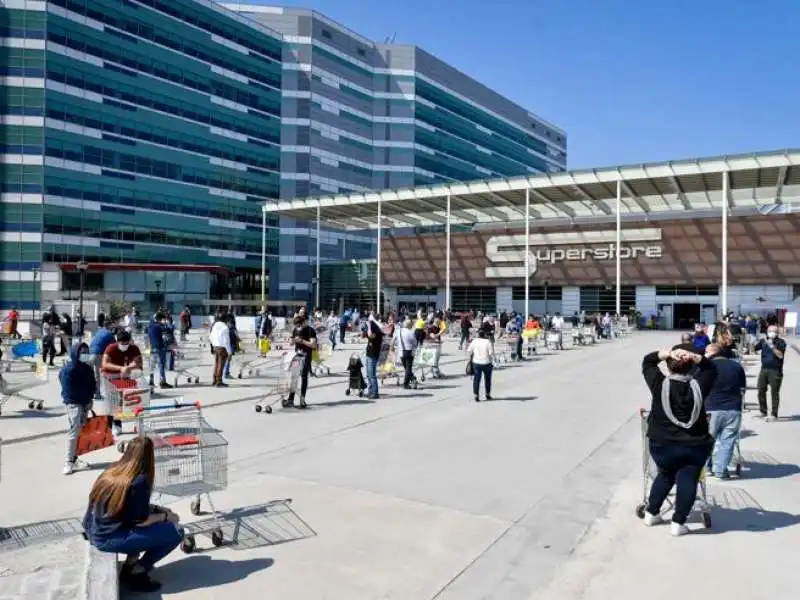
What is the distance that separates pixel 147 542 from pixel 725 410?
659 centimetres

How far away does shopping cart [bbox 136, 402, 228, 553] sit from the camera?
232 inches

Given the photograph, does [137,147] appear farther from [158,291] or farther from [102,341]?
[102,341]

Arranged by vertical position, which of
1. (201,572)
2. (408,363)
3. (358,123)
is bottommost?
(201,572)

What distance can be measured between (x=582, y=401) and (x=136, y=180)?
59.4m

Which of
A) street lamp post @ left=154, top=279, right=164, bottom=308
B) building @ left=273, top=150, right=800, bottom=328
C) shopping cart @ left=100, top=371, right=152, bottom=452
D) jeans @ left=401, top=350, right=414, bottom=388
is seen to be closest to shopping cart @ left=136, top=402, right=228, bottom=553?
shopping cart @ left=100, top=371, right=152, bottom=452

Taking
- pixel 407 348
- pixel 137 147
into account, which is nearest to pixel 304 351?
pixel 407 348

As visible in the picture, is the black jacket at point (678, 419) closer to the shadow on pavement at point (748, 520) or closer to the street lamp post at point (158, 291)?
the shadow on pavement at point (748, 520)

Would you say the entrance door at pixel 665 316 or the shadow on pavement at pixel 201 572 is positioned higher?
the entrance door at pixel 665 316

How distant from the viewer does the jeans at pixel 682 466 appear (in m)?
6.03

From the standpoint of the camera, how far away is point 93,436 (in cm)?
814

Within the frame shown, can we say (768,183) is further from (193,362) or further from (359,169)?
(359,169)

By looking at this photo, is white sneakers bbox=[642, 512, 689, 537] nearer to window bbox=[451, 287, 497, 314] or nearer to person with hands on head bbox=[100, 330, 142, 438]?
person with hands on head bbox=[100, 330, 142, 438]

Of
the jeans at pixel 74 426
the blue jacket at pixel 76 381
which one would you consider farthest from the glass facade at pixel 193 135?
the jeans at pixel 74 426

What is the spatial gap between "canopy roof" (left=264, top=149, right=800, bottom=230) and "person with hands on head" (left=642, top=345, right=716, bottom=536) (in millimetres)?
38396
